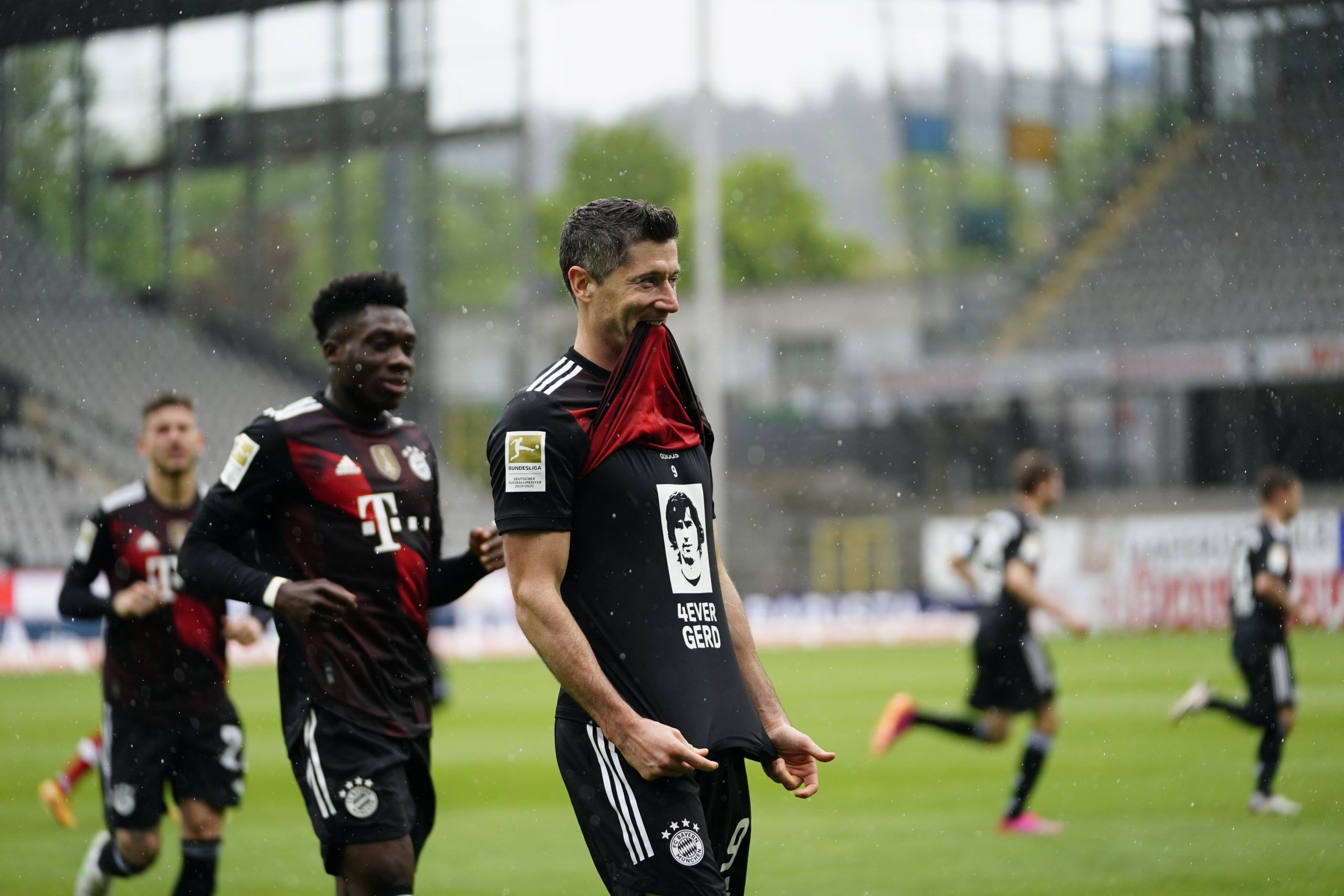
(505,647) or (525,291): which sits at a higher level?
→ (525,291)

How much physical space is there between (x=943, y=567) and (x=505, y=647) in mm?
7879

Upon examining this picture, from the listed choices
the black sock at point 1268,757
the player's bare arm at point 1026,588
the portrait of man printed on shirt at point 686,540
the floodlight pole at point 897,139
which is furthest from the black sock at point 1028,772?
the floodlight pole at point 897,139

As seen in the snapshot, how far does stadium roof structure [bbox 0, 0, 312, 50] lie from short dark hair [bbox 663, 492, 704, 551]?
22.8 feet

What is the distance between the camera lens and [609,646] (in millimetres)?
3129

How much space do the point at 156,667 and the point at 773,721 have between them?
323 cm

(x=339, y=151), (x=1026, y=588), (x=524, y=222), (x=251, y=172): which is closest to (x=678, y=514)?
(x=1026, y=588)

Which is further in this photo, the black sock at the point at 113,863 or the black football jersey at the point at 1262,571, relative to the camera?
the black football jersey at the point at 1262,571

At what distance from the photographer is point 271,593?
4012 millimetres

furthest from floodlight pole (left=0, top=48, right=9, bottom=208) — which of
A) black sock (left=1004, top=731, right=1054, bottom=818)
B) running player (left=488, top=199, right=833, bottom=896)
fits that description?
running player (left=488, top=199, right=833, bottom=896)

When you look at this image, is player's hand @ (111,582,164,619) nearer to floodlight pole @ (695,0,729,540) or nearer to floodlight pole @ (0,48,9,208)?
floodlight pole @ (695,0,729,540)

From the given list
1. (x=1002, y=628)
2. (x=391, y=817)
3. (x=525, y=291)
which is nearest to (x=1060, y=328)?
(x=525, y=291)

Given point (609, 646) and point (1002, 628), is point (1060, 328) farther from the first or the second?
point (609, 646)

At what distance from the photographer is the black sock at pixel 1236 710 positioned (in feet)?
29.2

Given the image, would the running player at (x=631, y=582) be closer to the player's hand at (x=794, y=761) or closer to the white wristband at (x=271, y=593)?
the player's hand at (x=794, y=761)
